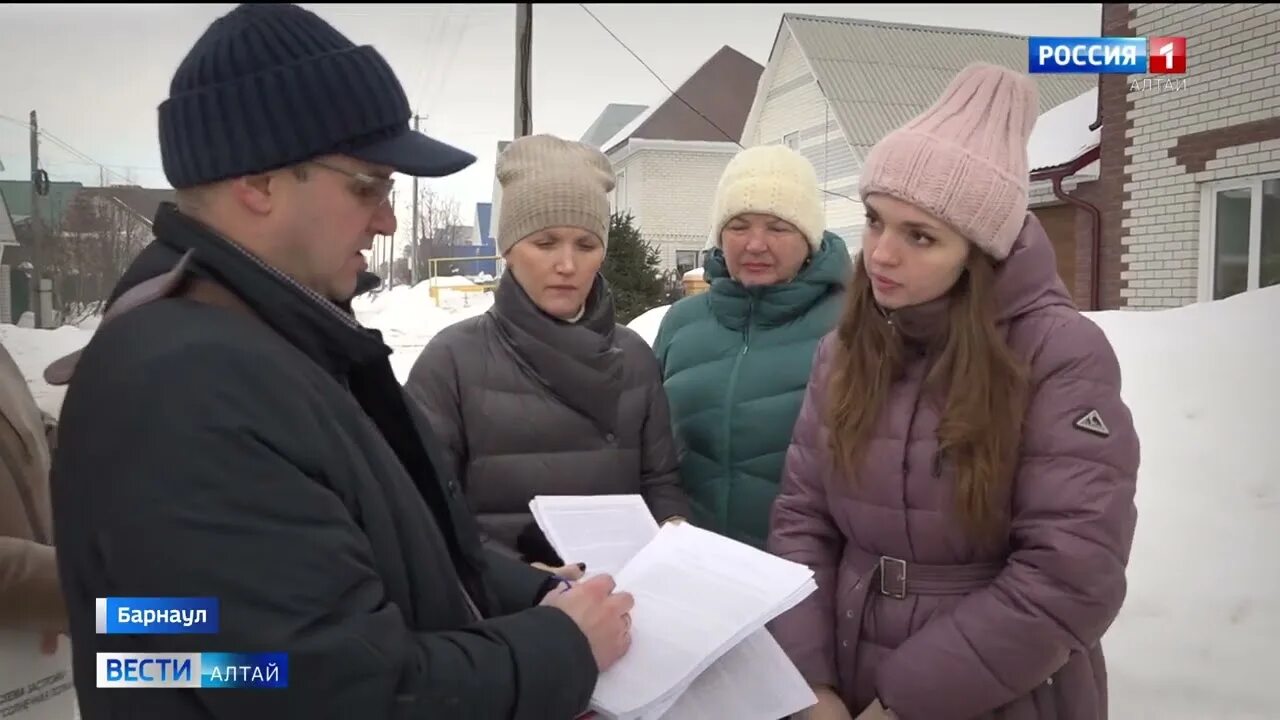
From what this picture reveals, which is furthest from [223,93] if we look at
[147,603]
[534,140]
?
[534,140]

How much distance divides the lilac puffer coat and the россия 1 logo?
9.70ft

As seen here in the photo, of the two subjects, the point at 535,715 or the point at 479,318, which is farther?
the point at 479,318

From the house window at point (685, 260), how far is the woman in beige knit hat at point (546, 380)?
4322mm

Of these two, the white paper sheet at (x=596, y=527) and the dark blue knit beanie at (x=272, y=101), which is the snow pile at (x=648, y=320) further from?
the dark blue knit beanie at (x=272, y=101)

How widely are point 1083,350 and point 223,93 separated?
4.31 feet

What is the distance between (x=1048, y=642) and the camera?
1332mm

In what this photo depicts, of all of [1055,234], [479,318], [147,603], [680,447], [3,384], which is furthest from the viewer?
[1055,234]

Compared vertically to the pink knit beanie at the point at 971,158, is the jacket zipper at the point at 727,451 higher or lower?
lower

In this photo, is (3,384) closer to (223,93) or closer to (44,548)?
(44,548)

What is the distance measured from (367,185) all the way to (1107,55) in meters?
5.69

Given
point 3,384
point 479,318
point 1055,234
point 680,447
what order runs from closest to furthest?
point 3,384
point 479,318
point 680,447
point 1055,234

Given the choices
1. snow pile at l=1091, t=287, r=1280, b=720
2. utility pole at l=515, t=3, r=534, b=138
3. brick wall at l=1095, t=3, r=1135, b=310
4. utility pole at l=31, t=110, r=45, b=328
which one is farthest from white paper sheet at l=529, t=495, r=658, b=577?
brick wall at l=1095, t=3, r=1135, b=310

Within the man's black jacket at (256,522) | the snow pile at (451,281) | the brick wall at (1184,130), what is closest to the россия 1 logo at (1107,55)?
the brick wall at (1184,130)

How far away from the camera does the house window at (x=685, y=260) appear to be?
6422 millimetres
